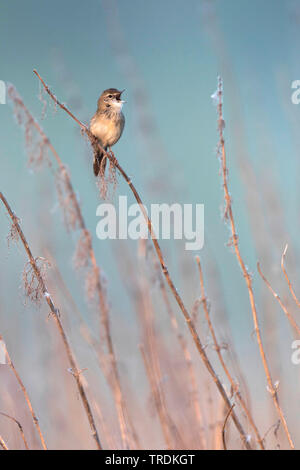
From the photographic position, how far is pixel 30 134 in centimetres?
137

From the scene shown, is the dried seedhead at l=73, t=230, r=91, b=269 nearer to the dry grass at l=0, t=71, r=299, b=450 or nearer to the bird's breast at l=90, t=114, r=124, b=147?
the dry grass at l=0, t=71, r=299, b=450

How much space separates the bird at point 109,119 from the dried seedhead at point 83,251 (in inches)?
38.8

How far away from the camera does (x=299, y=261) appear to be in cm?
262

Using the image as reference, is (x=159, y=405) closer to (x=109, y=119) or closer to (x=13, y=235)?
(x=13, y=235)

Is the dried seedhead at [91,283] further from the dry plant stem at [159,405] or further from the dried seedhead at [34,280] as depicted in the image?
the dry plant stem at [159,405]

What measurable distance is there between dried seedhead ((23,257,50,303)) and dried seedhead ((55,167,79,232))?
0.15 meters

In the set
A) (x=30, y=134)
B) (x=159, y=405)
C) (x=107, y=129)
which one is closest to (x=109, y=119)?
(x=107, y=129)

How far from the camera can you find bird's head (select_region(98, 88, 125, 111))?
258 cm

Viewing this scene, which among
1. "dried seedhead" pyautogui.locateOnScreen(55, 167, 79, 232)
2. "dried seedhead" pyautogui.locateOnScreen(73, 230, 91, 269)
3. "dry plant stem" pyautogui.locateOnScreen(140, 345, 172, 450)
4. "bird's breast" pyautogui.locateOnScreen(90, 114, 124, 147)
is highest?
"bird's breast" pyautogui.locateOnScreen(90, 114, 124, 147)

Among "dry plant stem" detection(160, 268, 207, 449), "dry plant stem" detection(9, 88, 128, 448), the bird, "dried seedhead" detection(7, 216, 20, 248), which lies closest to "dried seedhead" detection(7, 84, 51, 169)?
"dry plant stem" detection(9, 88, 128, 448)

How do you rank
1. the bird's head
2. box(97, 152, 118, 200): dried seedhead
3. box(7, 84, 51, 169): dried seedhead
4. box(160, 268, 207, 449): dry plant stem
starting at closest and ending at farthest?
box(7, 84, 51, 169): dried seedhead < box(97, 152, 118, 200): dried seedhead < box(160, 268, 207, 449): dry plant stem < the bird's head
